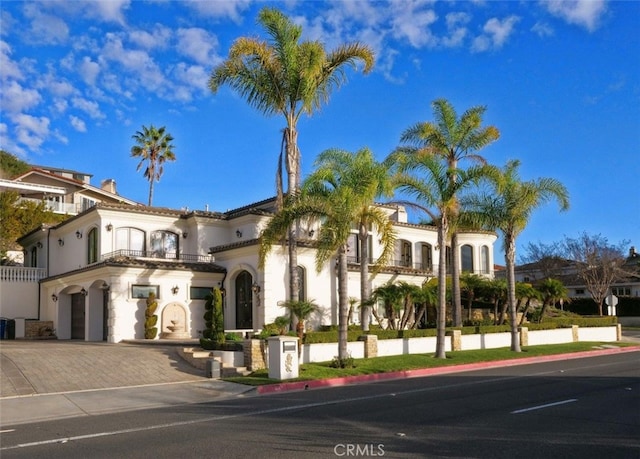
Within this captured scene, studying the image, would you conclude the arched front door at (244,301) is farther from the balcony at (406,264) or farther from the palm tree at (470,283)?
the palm tree at (470,283)

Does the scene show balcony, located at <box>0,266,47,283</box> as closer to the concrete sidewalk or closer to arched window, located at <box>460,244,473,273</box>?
the concrete sidewalk

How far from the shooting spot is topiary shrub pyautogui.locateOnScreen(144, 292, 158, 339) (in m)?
28.4

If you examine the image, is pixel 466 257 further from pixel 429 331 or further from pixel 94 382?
pixel 94 382

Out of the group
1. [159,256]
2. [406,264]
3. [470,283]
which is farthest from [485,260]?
[159,256]

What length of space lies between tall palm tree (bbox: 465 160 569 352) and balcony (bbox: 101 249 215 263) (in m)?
14.0

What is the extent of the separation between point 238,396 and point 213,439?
6.68 m

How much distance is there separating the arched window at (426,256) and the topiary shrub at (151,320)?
19.8 m

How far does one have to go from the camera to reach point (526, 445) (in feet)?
30.2

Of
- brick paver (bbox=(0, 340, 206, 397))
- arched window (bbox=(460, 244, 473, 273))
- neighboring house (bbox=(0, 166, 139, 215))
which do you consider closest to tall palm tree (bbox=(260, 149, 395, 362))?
brick paver (bbox=(0, 340, 206, 397))

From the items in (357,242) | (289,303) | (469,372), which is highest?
(357,242)

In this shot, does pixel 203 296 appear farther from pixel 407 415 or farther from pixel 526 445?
pixel 526 445

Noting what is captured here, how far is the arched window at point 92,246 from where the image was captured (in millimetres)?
31770

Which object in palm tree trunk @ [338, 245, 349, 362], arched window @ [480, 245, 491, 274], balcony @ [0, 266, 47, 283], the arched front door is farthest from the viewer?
arched window @ [480, 245, 491, 274]

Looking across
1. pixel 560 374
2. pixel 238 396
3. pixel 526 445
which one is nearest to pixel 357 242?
pixel 560 374
